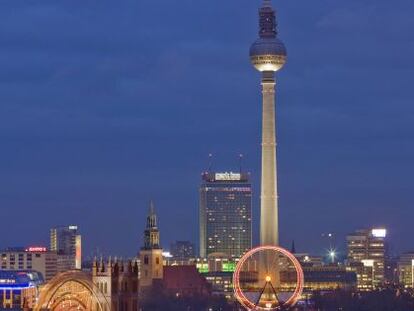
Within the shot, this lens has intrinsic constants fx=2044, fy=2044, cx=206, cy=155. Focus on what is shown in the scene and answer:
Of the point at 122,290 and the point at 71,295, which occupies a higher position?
the point at 122,290

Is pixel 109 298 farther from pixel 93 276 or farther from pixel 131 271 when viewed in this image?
pixel 93 276

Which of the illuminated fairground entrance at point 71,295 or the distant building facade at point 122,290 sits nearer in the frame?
the illuminated fairground entrance at point 71,295

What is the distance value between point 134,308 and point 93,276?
16237mm

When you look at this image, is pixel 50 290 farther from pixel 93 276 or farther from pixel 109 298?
pixel 93 276

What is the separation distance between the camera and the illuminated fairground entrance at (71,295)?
147625 millimetres

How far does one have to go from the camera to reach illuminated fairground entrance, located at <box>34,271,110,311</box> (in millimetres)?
147625

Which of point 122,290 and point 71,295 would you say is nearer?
point 71,295

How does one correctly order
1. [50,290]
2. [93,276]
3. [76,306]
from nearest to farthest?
[50,290] → [76,306] → [93,276]

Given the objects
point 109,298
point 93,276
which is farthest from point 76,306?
point 93,276

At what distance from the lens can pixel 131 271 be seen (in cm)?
16138

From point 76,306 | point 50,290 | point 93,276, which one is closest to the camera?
point 50,290

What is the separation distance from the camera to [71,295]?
154 meters

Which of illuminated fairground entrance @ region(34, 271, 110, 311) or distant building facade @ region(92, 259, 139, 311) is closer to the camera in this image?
illuminated fairground entrance @ region(34, 271, 110, 311)

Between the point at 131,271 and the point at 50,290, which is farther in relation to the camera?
the point at 131,271
